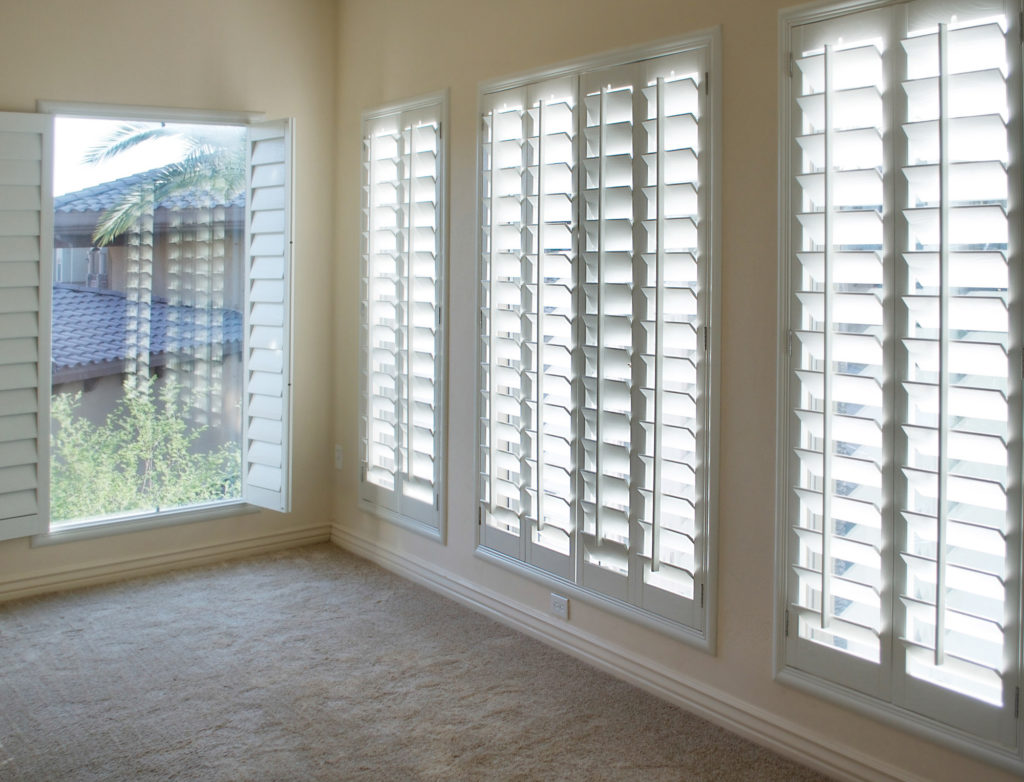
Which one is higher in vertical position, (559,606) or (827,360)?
(827,360)

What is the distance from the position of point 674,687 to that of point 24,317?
123 inches

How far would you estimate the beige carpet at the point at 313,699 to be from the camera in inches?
106

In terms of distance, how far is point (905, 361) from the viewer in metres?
2.37

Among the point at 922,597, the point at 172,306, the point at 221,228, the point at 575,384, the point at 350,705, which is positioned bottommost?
the point at 350,705

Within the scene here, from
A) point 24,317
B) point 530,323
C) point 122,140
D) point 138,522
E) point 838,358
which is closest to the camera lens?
point 838,358

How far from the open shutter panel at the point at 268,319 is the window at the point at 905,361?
2551 mm

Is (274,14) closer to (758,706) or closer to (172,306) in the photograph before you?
(172,306)

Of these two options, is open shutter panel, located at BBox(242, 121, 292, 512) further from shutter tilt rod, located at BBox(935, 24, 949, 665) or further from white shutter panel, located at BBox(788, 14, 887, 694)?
shutter tilt rod, located at BBox(935, 24, 949, 665)

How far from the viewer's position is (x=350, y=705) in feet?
10.1

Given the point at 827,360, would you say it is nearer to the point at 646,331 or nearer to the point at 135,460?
the point at 646,331

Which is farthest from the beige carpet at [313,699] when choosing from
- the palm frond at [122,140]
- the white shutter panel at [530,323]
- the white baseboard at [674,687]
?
the palm frond at [122,140]

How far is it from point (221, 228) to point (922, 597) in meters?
3.64

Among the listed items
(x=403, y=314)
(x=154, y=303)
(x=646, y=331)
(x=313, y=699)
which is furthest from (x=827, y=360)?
(x=154, y=303)

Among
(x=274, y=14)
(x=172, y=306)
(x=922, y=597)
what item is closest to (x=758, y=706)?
(x=922, y=597)
